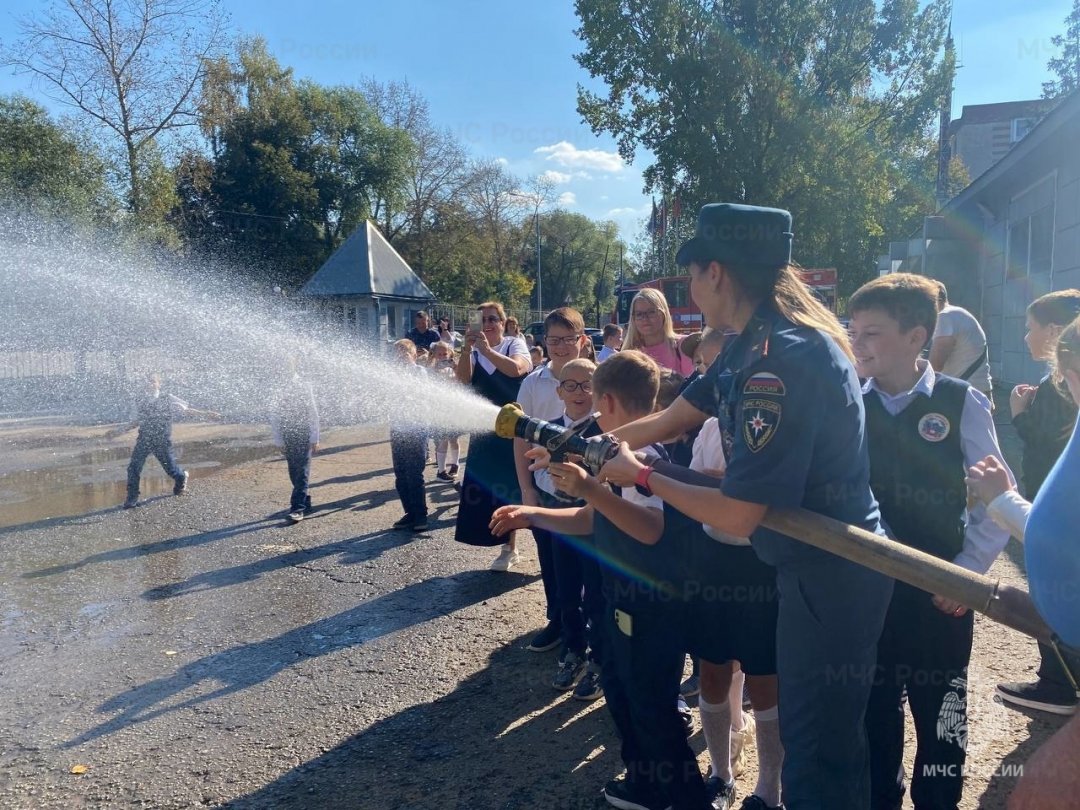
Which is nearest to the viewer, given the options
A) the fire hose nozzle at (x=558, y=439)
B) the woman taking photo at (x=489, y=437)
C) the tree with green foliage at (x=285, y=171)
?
the fire hose nozzle at (x=558, y=439)

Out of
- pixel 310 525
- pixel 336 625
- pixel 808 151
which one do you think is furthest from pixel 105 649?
pixel 808 151

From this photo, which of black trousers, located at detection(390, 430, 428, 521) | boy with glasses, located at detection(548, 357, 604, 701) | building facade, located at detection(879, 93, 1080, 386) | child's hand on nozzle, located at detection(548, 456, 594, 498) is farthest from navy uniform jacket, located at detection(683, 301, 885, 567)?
building facade, located at detection(879, 93, 1080, 386)

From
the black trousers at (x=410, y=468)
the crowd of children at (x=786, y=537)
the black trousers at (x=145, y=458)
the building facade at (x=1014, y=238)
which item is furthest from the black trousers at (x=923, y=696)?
the building facade at (x=1014, y=238)

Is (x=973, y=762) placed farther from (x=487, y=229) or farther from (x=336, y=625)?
(x=487, y=229)

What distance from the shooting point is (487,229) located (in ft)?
164

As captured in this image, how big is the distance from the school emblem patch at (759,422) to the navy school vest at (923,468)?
95 centimetres

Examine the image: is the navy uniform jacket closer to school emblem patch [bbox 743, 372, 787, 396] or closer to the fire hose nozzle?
school emblem patch [bbox 743, 372, 787, 396]

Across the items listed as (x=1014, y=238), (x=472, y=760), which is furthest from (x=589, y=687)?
(x=1014, y=238)

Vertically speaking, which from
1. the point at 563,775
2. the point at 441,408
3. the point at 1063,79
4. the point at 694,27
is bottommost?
the point at 563,775

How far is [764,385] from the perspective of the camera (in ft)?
6.51

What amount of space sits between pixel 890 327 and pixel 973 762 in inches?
81.2

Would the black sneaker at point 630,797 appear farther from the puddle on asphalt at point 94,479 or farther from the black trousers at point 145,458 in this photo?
the puddle on asphalt at point 94,479

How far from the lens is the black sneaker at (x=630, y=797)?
2.97 metres

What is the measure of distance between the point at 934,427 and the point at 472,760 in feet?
7.85
